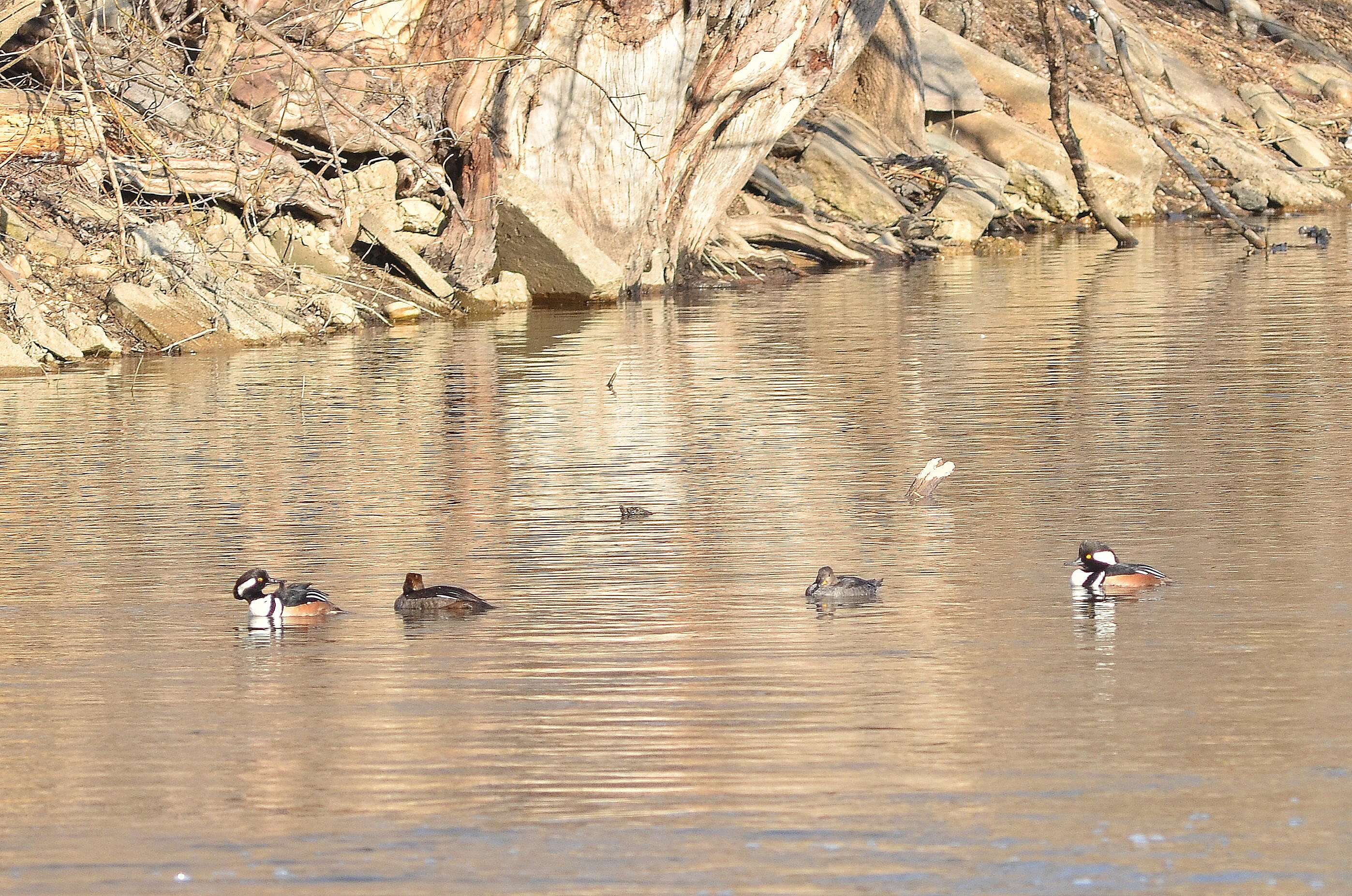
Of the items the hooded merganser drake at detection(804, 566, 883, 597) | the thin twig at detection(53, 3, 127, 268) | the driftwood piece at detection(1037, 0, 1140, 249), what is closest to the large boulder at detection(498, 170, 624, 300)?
the driftwood piece at detection(1037, 0, 1140, 249)

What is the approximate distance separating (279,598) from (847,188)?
25.8 meters

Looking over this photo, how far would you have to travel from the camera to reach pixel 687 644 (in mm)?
7395

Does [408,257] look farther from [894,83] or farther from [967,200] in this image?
[894,83]

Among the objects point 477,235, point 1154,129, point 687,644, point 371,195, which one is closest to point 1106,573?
point 687,644

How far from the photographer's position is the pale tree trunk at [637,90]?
2467cm

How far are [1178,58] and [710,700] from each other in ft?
145

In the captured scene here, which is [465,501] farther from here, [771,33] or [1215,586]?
[771,33]

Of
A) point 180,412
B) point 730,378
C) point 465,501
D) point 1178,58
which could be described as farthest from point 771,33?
point 1178,58

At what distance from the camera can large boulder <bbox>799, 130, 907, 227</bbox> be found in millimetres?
32938

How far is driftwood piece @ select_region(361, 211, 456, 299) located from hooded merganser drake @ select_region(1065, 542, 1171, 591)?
649 inches

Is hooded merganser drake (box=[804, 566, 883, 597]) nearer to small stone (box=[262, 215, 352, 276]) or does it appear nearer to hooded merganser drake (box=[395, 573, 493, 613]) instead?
hooded merganser drake (box=[395, 573, 493, 613])

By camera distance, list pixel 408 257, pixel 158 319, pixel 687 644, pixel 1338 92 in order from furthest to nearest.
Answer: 1. pixel 1338 92
2. pixel 408 257
3. pixel 158 319
4. pixel 687 644

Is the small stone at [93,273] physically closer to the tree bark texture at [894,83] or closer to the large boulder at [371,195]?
the large boulder at [371,195]

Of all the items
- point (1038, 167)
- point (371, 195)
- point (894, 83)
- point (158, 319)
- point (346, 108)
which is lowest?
point (158, 319)
